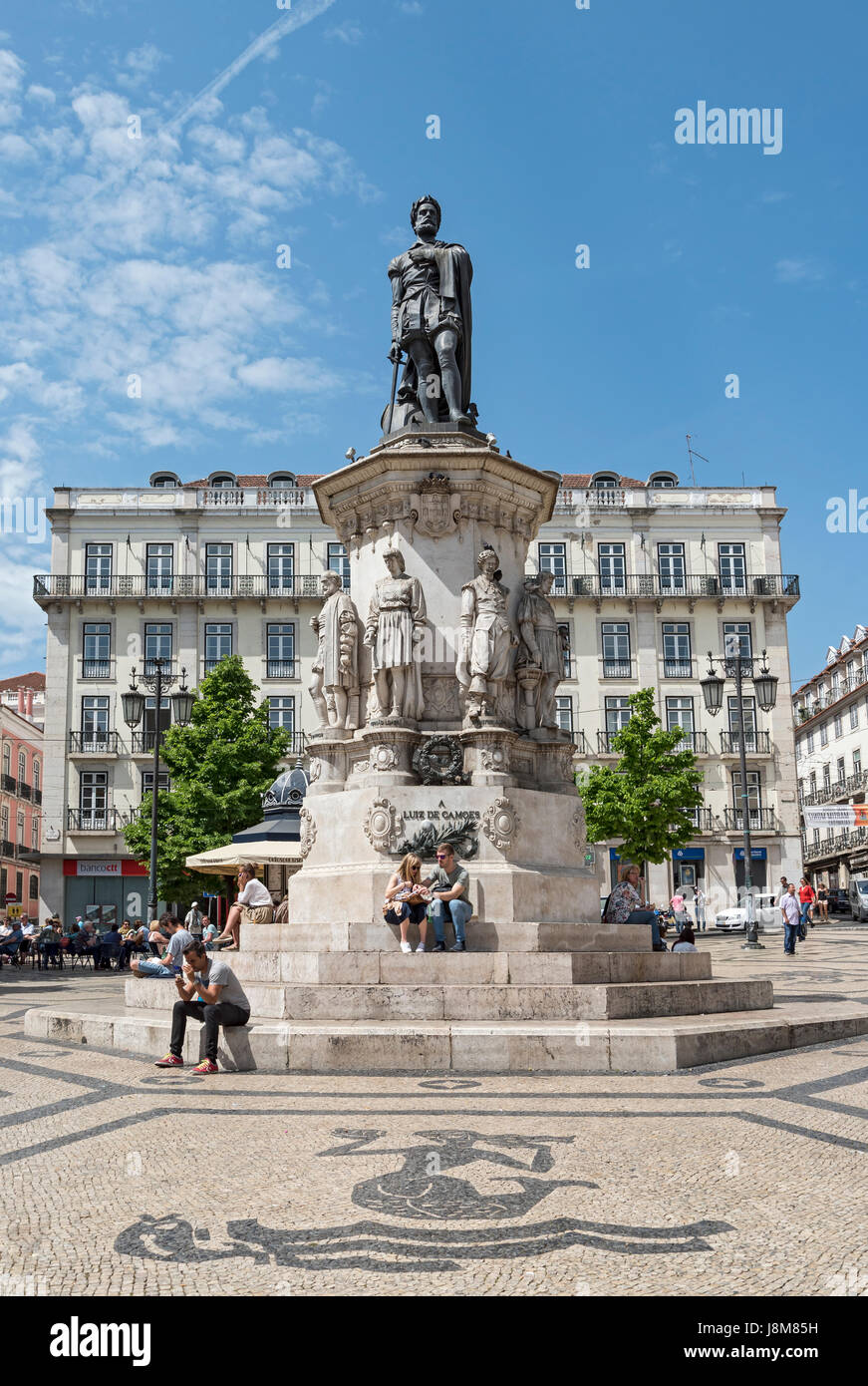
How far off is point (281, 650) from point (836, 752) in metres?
38.4

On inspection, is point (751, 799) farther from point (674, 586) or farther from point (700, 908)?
point (674, 586)

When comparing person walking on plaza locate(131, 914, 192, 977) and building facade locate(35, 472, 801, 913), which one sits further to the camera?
building facade locate(35, 472, 801, 913)

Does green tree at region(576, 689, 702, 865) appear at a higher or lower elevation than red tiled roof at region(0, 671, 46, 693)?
lower

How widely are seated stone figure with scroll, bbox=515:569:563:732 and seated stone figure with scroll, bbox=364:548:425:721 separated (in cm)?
116

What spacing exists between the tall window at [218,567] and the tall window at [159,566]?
5.27 feet

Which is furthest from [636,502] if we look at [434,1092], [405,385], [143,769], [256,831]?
[434,1092]

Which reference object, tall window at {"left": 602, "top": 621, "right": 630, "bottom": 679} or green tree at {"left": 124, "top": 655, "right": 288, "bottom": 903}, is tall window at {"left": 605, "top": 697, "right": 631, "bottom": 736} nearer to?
tall window at {"left": 602, "top": 621, "right": 630, "bottom": 679}

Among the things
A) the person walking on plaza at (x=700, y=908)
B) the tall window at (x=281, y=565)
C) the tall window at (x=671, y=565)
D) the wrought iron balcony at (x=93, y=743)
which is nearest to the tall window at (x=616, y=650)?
the tall window at (x=671, y=565)

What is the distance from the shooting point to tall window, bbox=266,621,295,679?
49625 mm

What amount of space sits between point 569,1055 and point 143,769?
4199 centimetres

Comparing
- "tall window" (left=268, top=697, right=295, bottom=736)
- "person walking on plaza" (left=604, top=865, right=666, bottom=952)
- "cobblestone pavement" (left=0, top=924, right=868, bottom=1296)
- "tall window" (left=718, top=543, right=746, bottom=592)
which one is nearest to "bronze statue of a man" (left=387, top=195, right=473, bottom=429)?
"person walking on plaza" (left=604, top=865, right=666, bottom=952)

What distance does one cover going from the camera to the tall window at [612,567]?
50.2 m

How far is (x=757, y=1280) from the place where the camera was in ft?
11.4
